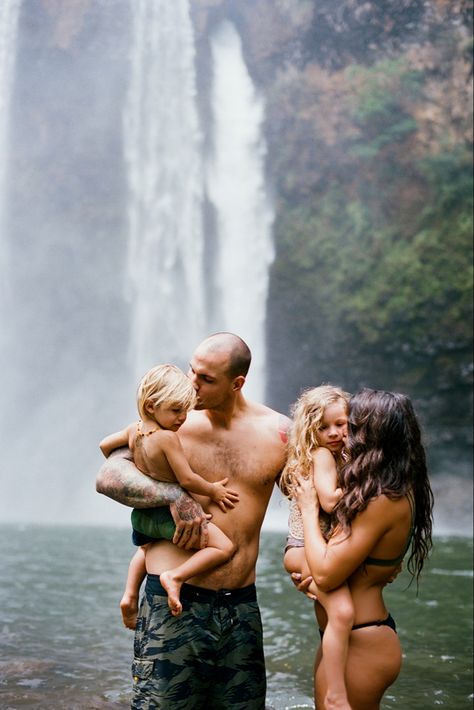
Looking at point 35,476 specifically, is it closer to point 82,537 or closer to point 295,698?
point 82,537

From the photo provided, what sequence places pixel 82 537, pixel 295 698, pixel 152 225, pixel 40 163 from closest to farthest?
pixel 295 698 → pixel 82 537 → pixel 152 225 → pixel 40 163

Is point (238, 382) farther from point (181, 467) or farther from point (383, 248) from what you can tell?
point (383, 248)

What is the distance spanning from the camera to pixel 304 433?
10.2ft

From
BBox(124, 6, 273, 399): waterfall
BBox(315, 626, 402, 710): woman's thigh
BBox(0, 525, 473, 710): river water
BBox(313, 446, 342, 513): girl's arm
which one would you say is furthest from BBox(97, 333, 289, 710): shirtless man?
BBox(124, 6, 273, 399): waterfall

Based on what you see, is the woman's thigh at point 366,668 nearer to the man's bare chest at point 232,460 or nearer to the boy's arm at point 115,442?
the man's bare chest at point 232,460

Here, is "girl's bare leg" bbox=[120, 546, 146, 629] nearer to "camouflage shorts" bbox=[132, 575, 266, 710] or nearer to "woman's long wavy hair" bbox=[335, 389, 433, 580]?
"camouflage shorts" bbox=[132, 575, 266, 710]

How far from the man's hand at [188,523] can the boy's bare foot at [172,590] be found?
0.13 m

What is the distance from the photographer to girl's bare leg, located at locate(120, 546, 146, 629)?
128 inches

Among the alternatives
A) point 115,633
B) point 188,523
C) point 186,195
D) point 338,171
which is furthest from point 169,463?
point 338,171

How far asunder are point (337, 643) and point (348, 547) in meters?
0.33

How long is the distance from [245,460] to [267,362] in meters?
20.6

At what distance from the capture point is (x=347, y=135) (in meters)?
24.4

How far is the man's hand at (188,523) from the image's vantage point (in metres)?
2.98

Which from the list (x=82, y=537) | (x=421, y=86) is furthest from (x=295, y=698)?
(x=421, y=86)
